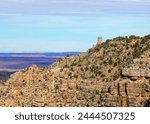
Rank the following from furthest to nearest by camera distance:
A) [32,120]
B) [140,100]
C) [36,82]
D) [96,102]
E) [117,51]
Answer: [117,51], [36,82], [96,102], [140,100], [32,120]

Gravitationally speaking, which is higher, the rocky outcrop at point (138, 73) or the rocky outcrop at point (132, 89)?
the rocky outcrop at point (138, 73)

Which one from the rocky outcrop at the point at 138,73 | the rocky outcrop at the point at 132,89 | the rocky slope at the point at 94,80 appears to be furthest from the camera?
the rocky slope at the point at 94,80

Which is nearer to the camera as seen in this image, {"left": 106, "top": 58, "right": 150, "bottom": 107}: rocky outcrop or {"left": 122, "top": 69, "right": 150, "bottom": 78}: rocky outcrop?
{"left": 106, "top": 58, "right": 150, "bottom": 107}: rocky outcrop

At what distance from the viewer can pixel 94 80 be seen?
257 ft

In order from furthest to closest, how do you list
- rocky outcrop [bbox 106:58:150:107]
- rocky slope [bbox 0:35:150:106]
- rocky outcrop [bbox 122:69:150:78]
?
1. rocky slope [bbox 0:35:150:106]
2. rocky outcrop [bbox 122:69:150:78]
3. rocky outcrop [bbox 106:58:150:107]

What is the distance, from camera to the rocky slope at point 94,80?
6119cm

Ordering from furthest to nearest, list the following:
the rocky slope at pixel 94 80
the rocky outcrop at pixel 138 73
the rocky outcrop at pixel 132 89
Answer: the rocky slope at pixel 94 80 → the rocky outcrop at pixel 138 73 → the rocky outcrop at pixel 132 89

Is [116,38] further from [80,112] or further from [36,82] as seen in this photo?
[80,112]

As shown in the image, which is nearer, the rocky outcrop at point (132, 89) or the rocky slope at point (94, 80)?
the rocky outcrop at point (132, 89)

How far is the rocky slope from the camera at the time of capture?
61.2 metres

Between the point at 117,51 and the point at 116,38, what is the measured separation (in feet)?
21.0

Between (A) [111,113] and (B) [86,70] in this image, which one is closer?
(A) [111,113]

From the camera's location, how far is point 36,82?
81.9 metres

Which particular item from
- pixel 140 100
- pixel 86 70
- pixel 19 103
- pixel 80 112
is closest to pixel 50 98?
pixel 19 103
